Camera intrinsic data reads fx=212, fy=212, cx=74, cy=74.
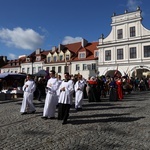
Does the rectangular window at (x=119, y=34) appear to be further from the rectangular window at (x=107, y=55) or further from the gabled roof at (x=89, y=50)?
the gabled roof at (x=89, y=50)

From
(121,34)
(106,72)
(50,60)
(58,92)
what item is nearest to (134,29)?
(121,34)

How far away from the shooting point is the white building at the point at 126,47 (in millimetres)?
35188

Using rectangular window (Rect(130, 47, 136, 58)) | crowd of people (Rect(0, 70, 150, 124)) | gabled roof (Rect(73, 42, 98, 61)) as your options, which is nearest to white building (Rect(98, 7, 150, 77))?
rectangular window (Rect(130, 47, 136, 58))

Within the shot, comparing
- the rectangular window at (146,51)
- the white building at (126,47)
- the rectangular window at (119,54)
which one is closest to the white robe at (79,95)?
the white building at (126,47)

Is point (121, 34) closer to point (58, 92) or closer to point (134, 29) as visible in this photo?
point (134, 29)

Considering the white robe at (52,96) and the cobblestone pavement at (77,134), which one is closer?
the cobblestone pavement at (77,134)

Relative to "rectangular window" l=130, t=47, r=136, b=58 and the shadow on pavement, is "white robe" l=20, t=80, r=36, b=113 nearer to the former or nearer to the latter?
the shadow on pavement

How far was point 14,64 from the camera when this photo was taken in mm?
59719

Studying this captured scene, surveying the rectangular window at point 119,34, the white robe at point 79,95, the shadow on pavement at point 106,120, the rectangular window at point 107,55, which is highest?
the rectangular window at point 119,34

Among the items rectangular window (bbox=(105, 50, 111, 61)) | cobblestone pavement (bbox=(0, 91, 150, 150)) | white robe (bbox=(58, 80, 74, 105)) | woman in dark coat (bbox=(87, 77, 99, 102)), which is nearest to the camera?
cobblestone pavement (bbox=(0, 91, 150, 150))

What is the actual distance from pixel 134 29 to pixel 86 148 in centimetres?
3439

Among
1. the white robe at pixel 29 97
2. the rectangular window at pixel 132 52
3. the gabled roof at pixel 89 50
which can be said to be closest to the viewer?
the white robe at pixel 29 97

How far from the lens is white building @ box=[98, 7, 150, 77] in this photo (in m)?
35.2

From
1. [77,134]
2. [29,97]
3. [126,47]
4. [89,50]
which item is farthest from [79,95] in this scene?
[89,50]
